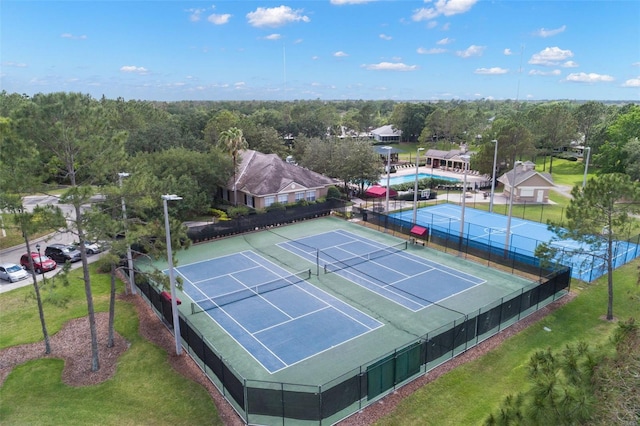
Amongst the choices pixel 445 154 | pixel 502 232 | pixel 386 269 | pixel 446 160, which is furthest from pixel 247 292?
pixel 445 154

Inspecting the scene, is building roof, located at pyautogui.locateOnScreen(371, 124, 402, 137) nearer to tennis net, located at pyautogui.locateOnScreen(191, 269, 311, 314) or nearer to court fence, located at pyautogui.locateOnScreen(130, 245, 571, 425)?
tennis net, located at pyautogui.locateOnScreen(191, 269, 311, 314)

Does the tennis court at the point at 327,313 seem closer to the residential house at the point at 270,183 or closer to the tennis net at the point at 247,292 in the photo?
the tennis net at the point at 247,292

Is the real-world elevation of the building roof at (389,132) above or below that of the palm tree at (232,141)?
below

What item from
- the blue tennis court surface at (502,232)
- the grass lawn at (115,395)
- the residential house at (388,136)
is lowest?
the grass lawn at (115,395)

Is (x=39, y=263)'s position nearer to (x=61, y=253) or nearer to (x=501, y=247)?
(x=61, y=253)

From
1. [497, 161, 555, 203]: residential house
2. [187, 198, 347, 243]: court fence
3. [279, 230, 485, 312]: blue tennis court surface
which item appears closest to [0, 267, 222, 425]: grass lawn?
[279, 230, 485, 312]: blue tennis court surface

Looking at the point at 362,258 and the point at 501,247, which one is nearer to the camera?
the point at 362,258

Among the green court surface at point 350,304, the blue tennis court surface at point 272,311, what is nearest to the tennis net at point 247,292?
the blue tennis court surface at point 272,311

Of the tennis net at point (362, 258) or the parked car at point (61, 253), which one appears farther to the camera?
the parked car at point (61, 253)
